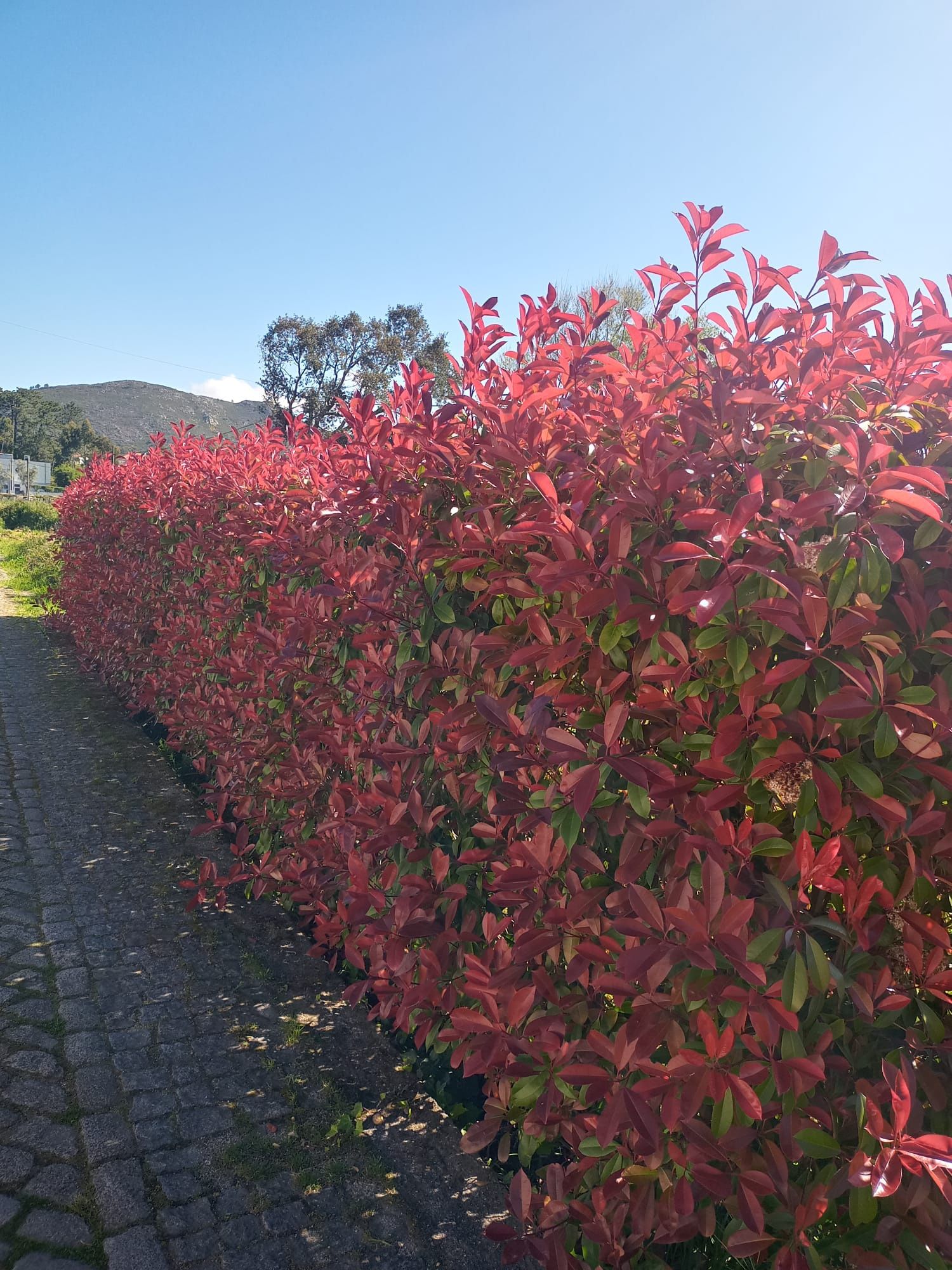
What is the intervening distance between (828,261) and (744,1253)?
82.8 inches

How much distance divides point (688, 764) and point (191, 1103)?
2.27 meters

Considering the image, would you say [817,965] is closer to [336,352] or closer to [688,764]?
[688,764]

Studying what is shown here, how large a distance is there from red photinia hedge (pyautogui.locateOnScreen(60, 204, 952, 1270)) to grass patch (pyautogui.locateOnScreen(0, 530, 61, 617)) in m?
11.8

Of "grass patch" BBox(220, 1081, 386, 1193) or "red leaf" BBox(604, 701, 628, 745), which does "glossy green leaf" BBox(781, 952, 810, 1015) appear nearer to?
"red leaf" BBox(604, 701, 628, 745)

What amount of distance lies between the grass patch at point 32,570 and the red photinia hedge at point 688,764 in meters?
11.8

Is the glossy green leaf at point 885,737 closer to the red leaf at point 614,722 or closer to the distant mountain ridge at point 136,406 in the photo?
the red leaf at point 614,722

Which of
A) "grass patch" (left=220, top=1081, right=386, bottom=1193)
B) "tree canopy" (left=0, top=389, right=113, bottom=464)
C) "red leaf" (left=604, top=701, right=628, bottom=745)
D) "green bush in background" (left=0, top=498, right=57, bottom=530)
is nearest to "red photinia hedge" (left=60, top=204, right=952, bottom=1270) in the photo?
"red leaf" (left=604, top=701, right=628, bottom=745)

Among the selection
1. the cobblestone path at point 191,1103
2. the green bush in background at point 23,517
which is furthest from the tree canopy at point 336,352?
the cobblestone path at point 191,1103

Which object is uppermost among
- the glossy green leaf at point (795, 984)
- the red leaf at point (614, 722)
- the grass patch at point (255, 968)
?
the red leaf at point (614, 722)

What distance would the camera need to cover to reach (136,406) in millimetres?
150875

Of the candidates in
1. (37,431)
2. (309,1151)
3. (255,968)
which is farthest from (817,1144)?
(37,431)

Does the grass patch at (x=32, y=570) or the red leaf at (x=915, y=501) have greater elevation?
the red leaf at (x=915, y=501)

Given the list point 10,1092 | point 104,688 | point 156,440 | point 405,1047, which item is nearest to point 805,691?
point 405,1047

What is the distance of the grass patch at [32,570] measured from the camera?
50.5 ft
